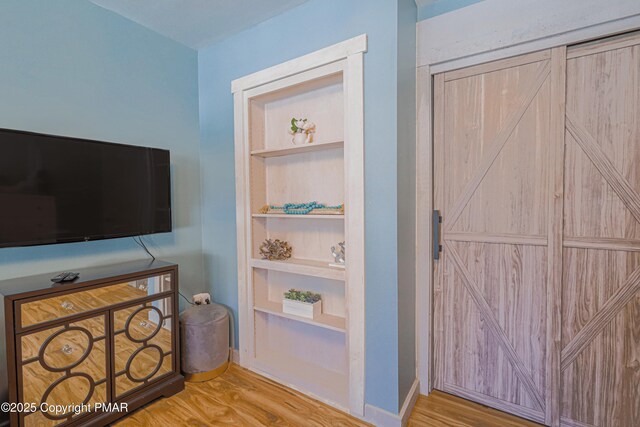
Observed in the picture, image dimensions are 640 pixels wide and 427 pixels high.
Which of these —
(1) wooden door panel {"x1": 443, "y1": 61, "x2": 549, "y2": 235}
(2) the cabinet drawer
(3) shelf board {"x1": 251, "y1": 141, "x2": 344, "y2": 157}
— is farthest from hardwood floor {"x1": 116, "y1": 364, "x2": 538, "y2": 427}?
(3) shelf board {"x1": 251, "y1": 141, "x2": 344, "y2": 157}

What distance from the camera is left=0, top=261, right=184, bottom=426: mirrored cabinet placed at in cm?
135

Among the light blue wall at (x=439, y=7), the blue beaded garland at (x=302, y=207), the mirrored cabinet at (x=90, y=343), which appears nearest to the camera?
the mirrored cabinet at (x=90, y=343)

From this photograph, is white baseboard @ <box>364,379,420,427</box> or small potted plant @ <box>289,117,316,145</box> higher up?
small potted plant @ <box>289,117,316,145</box>

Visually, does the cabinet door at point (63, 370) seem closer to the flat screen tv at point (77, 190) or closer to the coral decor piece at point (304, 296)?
the flat screen tv at point (77, 190)

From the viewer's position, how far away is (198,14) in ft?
6.55

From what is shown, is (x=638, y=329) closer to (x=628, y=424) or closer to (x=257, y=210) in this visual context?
(x=628, y=424)

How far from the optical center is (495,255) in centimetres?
175

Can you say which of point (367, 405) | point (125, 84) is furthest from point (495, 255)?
point (125, 84)

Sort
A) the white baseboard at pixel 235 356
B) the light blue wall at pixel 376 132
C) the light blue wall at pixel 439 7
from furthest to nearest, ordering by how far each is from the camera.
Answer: the white baseboard at pixel 235 356 < the light blue wall at pixel 439 7 < the light blue wall at pixel 376 132

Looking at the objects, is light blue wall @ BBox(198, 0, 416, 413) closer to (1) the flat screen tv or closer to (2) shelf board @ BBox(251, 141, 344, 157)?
(2) shelf board @ BBox(251, 141, 344, 157)

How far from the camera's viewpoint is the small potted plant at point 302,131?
2.01 metres

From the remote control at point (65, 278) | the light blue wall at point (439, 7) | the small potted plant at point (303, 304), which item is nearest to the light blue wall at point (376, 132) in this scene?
the light blue wall at point (439, 7)

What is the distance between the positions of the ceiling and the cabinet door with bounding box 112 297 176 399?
6.43ft

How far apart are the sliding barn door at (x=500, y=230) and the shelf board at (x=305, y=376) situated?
2.26ft
